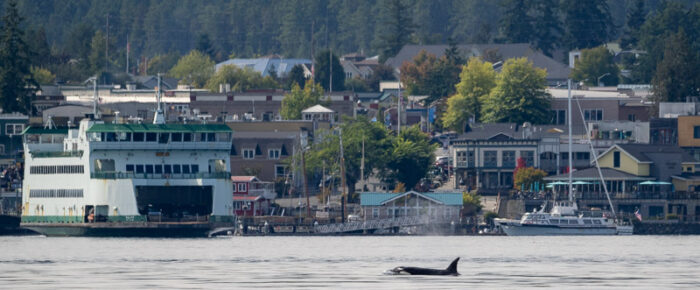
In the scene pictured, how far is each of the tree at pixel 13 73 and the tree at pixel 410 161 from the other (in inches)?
1598

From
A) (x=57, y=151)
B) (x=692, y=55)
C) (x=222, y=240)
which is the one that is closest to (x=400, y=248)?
(x=222, y=240)

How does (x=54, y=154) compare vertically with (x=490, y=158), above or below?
below

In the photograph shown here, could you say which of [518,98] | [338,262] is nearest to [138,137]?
[338,262]

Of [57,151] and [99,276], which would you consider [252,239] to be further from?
[99,276]

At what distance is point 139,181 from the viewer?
124875mm

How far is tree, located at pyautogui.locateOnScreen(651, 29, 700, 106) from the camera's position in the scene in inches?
7352

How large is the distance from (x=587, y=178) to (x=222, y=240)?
4032cm

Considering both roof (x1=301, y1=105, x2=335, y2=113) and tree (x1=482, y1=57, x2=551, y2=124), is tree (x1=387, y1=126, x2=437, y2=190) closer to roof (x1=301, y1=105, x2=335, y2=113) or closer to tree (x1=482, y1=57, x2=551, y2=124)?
tree (x1=482, y1=57, x2=551, y2=124)

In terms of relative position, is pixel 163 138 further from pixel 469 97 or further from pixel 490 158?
pixel 469 97

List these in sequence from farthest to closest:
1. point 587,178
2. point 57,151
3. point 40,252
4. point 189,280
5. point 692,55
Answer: point 692,55, point 587,178, point 57,151, point 40,252, point 189,280

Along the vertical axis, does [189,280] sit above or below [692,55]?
below

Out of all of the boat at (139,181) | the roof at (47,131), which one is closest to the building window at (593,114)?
the boat at (139,181)

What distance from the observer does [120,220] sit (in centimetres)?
12419

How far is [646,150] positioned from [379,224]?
86.3 feet
